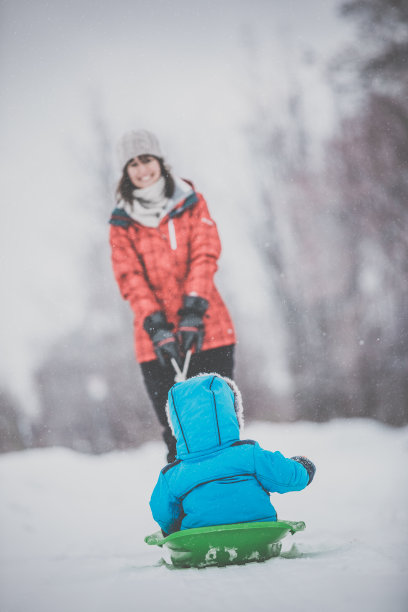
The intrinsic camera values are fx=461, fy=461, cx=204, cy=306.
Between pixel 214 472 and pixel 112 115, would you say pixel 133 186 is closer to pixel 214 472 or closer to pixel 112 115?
pixel 112 115

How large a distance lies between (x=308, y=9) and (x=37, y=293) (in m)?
1.39

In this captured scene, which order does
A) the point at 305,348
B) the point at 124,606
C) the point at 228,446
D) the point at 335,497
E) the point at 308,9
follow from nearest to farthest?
the point at 124,606
the point at 228,446
the point at 335,497
the point at 308,9
the point at 305,348

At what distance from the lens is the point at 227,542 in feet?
3.24

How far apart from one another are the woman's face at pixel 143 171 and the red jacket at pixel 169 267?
0.12m

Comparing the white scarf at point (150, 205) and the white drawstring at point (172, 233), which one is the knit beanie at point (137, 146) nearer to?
the white scarf at point (150, 205)

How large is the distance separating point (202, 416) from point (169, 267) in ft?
2.10

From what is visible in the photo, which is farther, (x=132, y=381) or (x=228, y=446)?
(x=132, y=381)

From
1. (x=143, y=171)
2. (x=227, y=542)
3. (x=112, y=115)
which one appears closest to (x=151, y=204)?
(x=143, y=171)

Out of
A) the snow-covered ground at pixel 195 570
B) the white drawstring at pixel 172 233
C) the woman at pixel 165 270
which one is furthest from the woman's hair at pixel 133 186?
the snow-covered ground at pixel 195 570

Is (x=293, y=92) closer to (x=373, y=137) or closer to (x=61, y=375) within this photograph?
(x=373, y=137)

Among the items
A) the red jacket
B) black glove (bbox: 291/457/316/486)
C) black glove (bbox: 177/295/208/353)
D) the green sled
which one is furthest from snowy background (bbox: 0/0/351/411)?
the green sled

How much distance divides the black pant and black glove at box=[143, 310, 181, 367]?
0.04m

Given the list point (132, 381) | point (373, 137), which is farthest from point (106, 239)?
point (373, 137)

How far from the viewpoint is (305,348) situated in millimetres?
1724
